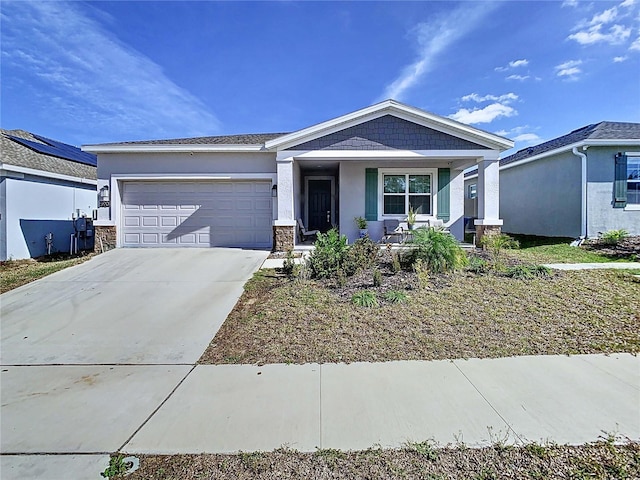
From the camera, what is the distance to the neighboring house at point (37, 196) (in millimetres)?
10523

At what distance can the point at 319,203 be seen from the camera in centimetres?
1523

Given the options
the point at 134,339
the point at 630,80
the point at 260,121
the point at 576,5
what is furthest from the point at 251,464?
the point at 260,121

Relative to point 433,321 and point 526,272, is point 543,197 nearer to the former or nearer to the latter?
point 526,272

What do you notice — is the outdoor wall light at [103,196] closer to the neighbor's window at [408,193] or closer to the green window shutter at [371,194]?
the green window shutter at [371,194]

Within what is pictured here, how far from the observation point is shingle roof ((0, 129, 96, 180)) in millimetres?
11000

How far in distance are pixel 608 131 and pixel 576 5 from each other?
17.2 ft

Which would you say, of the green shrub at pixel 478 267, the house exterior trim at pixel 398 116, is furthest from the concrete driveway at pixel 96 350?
the green shrub at pixel 478 267

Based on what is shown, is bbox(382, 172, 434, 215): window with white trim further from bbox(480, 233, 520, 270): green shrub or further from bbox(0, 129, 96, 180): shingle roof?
bbox(0, 129, 96, 180): shingle roof

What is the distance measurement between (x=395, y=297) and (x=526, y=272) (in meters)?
3.34

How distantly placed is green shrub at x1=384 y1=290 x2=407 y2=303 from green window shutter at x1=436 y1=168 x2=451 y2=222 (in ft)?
24.2

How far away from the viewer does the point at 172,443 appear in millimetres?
2678

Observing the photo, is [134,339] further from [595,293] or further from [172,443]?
[595,293]

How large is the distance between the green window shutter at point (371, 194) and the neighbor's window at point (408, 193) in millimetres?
400

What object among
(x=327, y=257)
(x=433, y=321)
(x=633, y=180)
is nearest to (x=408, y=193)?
(x=327, y=257)
